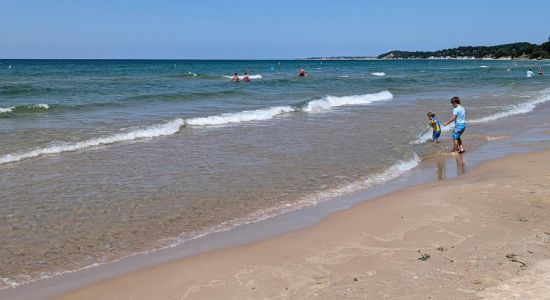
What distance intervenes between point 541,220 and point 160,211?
4932mm

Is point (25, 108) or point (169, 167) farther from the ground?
point (25, 108)

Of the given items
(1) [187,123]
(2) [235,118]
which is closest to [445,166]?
(1) [187,123]

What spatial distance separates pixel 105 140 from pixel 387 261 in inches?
407

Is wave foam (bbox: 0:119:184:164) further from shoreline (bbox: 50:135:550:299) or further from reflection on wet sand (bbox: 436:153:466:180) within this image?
reflection on wet sand (bbox: 436:153:466:180)

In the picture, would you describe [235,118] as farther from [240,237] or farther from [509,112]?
[240,237]

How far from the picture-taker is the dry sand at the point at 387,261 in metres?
4.68

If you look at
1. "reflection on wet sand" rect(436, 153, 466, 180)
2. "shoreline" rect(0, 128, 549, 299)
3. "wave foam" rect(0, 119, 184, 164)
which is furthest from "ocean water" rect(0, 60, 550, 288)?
"reflection on wet sand" rect(436, 153, 466, 180)

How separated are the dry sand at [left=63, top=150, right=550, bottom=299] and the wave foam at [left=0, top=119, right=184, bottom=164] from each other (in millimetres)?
7696

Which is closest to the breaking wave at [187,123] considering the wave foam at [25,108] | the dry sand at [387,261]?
the wave foam at [25,108]

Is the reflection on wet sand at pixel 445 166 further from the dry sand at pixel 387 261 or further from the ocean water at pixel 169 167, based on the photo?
the dry sand at pixel 387 261

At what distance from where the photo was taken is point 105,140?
14070mm

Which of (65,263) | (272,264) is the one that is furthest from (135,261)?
(272,264)

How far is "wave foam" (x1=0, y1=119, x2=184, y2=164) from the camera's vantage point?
1190 cm

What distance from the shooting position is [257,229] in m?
6.84
